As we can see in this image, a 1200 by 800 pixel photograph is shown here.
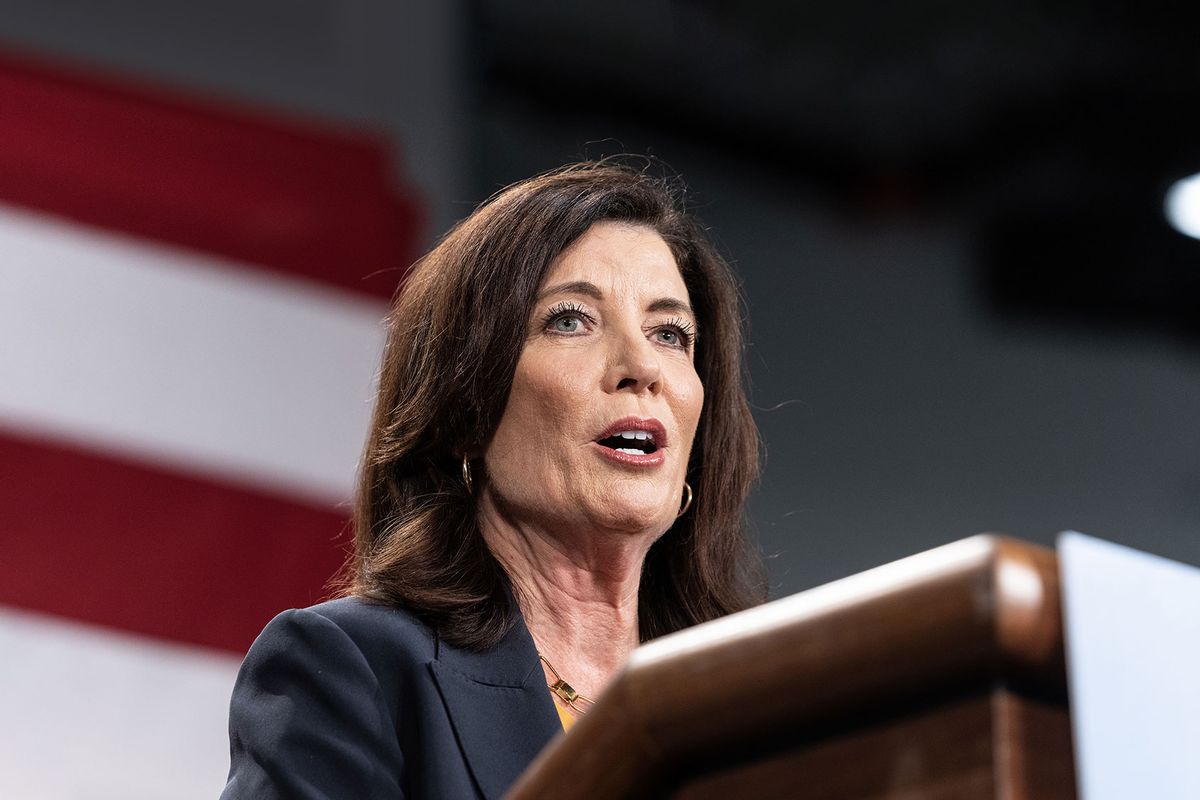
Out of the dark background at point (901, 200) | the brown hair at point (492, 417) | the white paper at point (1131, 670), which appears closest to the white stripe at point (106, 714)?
the dark background at point (901, 200)

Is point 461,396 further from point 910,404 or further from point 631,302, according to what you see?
point 910,404

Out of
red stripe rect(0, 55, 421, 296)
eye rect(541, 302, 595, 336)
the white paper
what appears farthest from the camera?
red stripe rect(0, 55, 421, 296)

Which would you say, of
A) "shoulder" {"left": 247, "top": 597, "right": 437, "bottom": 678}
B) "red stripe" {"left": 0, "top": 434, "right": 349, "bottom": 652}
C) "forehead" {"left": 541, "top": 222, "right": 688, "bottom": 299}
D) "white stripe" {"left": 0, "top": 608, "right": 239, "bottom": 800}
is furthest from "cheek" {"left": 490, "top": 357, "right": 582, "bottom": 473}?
"white stripe" {"left": 0, "top": 608, "right": 239, "bottom": 800}

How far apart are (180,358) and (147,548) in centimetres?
39

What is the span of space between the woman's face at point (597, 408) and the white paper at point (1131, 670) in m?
0.98

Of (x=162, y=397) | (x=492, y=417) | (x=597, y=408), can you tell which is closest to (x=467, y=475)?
(x=492, y=417)

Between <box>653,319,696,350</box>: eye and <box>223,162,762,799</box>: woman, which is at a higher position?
<box>653,319,696,350</box>: eye

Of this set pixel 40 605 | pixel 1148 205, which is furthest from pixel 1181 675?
pixel 1148 205

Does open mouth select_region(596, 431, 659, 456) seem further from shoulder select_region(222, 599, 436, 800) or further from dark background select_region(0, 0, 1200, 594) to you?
dark background select_region(0, 0, 1200, 594)

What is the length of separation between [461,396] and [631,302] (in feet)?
0.67

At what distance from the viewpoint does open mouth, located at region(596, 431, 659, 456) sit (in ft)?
5.21

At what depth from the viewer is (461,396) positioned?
1.64m

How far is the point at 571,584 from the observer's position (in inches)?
64.3

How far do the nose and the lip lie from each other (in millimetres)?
34
